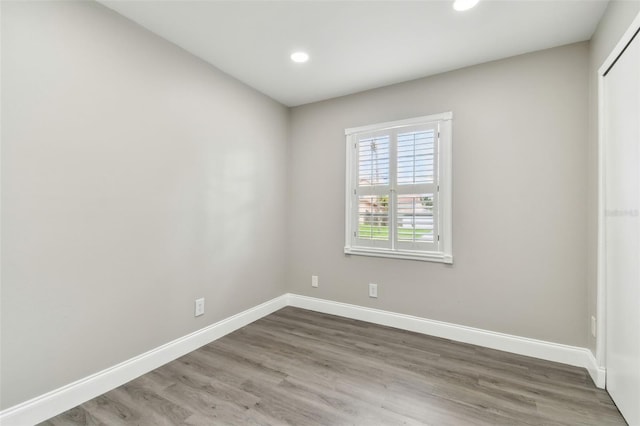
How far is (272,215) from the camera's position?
11.2ft

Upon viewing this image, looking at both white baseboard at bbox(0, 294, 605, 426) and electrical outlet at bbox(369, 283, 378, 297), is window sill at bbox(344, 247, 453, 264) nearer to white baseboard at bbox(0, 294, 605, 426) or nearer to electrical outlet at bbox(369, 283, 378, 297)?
electrical outlet at bbox(369, 283, 378, 297)

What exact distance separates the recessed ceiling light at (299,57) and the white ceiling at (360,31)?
0.05 m

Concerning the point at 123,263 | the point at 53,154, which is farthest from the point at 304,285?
the point at 53,154

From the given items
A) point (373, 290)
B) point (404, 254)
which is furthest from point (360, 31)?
point (373, 290)

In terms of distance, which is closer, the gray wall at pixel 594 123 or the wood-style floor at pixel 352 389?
the wood-style floor at pixel 352 389

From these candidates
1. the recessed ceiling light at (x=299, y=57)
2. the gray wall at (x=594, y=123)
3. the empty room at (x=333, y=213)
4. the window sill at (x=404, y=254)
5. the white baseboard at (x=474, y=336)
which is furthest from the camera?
the window sill at (x=404, y=254)

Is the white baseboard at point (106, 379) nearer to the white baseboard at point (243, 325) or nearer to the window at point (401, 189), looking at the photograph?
the white baseboard at point (243, 325)

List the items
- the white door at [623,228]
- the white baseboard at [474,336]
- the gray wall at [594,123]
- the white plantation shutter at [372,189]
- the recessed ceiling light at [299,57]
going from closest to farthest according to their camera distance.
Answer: the white door at [623,228], the gray wall at [594,123], the white baseboard at [474,336], the recessed ceiling light at [299,57], the white plantation shutter at [372,189]

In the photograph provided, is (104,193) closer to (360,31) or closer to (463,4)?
(360,31)

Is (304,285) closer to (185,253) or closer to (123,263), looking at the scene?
(185,253)

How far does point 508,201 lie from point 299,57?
2189mm

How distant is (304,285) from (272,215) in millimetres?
957

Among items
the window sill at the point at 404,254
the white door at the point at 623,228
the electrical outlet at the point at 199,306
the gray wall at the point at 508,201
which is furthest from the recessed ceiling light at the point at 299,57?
the electrical outlet at the point at 199,306

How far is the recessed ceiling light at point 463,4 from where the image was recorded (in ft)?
5.88
